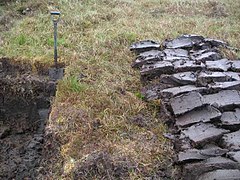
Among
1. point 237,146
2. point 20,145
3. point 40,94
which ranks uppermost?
point 237,146

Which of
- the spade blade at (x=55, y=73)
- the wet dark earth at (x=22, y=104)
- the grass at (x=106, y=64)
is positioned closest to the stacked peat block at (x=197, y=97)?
the grass at (x=106, y=64)

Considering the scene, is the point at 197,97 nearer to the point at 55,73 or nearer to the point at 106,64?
the point at 106,64

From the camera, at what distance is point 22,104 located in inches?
185

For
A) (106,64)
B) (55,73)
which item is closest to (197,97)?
(106,64)

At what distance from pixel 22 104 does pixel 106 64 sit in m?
1.22

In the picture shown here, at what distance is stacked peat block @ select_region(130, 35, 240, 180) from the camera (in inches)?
112

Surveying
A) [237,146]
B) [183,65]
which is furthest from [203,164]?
[183,65]

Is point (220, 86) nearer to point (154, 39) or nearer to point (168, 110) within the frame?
point (168, 110)

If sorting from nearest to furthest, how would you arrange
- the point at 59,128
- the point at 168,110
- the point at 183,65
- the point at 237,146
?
the point at 237,146 → the point at 59,128 → the point at 168,110 → the point at 183,65

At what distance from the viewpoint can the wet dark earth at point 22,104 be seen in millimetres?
4340

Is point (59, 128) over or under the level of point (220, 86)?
under

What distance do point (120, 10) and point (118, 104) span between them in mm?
3607

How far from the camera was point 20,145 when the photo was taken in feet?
13.7

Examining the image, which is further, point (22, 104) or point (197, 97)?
point (22, 104)
